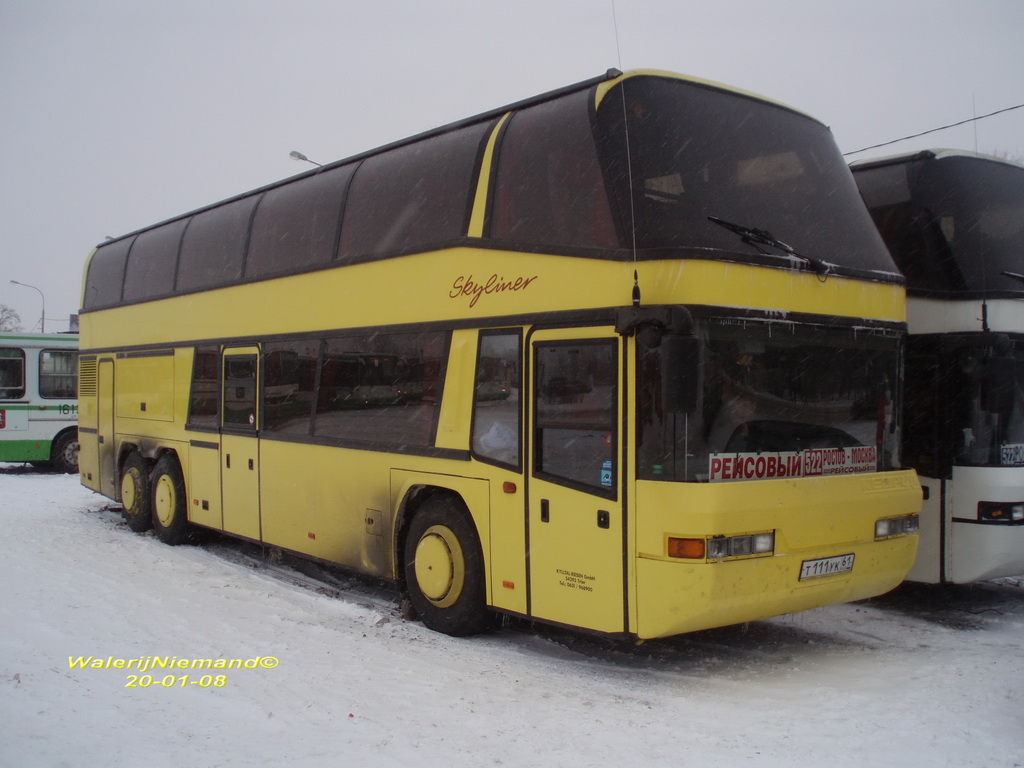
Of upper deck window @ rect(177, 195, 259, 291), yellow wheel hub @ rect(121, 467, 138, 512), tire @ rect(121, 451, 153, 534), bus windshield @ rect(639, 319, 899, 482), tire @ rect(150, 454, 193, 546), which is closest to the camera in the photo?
bus windshield @ rect(639, 319, 899, 482)

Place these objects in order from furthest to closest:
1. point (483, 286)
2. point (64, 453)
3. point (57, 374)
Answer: point (57, 374) < point (64, 453) < point (483, 286)

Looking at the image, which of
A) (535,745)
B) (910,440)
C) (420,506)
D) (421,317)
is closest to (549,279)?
(421,317)

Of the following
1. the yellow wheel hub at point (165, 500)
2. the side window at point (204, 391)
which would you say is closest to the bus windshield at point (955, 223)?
the side window at point (204, 391)

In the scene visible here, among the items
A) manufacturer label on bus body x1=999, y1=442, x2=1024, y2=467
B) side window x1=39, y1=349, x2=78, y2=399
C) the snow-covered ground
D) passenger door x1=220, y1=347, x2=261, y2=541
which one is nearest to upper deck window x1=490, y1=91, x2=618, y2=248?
the snow-covered ground

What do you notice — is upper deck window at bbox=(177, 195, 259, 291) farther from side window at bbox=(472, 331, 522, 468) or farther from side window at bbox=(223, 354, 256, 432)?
side window at bbox=(472, 331, 522, 468)

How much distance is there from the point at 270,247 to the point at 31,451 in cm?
1368

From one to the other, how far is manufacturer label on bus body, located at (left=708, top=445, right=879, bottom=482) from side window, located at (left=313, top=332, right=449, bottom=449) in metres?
2.56

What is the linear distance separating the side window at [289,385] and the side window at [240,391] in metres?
0.31

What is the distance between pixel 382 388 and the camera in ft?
25.5

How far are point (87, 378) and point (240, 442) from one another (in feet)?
18.8

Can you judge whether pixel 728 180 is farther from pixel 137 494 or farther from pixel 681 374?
pixel 137 494

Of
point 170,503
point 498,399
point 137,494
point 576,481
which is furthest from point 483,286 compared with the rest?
point 137,494

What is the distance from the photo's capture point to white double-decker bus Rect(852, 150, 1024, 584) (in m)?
7.38

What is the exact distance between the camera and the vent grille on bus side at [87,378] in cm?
1406
